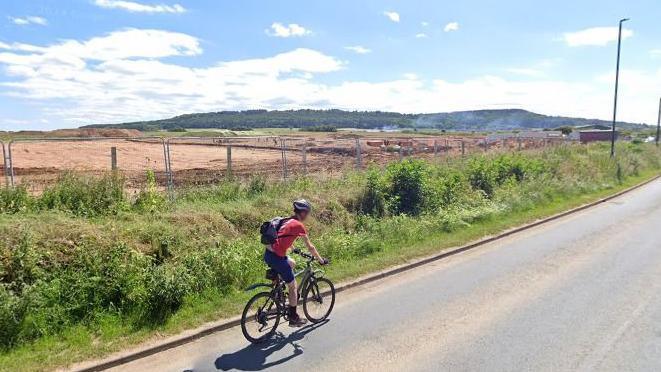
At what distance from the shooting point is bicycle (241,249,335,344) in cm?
661

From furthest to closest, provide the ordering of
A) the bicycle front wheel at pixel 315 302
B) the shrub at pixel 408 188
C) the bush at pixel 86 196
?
the shrub at pixel 408 188 < the bush at pixel 86 196 < the bicycle front wheel at pixel 315 302

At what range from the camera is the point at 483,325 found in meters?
6.89

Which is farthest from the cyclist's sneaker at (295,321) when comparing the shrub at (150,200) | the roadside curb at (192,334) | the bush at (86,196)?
the bush at (86,196)

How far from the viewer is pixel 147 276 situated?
24.6 feet

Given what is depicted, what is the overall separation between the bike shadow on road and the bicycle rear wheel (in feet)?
0.41

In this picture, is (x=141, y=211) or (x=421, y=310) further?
(x=141, y=211)

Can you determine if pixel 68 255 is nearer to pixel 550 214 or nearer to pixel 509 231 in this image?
pixel 509 231

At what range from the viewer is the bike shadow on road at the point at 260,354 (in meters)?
5.79

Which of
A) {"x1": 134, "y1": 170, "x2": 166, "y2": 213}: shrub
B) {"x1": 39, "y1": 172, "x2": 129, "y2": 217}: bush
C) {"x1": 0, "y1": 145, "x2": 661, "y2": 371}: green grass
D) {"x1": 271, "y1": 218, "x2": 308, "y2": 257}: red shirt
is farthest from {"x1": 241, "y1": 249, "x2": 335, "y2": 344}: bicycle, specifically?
{"x1": 39, "y1": 172, "x2": 129, "y2": 217}: bush

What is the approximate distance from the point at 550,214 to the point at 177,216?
12.6m

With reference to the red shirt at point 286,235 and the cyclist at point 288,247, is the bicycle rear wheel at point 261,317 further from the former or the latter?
the red shirt at point 286,235

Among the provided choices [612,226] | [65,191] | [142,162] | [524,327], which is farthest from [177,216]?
[142,162]

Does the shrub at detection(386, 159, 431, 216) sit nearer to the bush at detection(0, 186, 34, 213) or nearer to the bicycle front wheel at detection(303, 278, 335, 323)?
the bicycle front wheel at detection(303, 278, 335, 323)

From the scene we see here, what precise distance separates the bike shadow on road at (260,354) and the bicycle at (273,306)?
15cm
